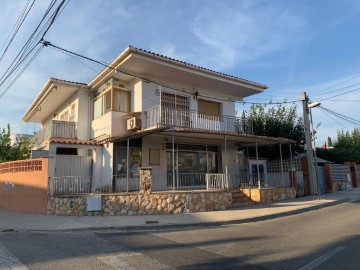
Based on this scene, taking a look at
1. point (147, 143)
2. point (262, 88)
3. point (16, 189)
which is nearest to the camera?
point (16, 189)

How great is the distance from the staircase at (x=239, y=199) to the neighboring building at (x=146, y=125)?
133 cm

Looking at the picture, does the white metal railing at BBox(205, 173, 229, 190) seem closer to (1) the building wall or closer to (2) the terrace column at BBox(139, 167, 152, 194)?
(2) the terrace column at BBox(139, 167, 152, 194)

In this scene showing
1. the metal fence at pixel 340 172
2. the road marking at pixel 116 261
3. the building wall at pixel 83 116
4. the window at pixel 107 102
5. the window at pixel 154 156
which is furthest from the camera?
the metal fence at pixel 340 172

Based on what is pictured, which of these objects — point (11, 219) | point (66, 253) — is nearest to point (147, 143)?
point (11, 219)

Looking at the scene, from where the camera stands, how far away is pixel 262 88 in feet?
62.6

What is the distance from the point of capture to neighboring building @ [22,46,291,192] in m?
15.2

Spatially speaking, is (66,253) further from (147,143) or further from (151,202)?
(147,143)

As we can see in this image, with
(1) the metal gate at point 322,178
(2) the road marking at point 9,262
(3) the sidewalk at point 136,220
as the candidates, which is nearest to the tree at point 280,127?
(1) the metal gate at point 322,178

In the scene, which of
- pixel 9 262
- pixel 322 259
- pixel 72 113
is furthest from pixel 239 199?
pixel 9 262

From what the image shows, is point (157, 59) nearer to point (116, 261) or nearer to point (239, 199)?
point (239, 199)

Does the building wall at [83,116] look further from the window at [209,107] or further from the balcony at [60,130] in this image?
the window at [209,107]

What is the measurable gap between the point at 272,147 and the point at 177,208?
12.8 m

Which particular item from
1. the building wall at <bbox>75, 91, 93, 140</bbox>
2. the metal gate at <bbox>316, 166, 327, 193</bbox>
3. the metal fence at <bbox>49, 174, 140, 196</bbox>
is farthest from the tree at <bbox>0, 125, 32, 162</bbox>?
the metal gate at <bbox>316, 166, 327, 193</bbox>

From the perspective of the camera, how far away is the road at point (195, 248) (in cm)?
600
